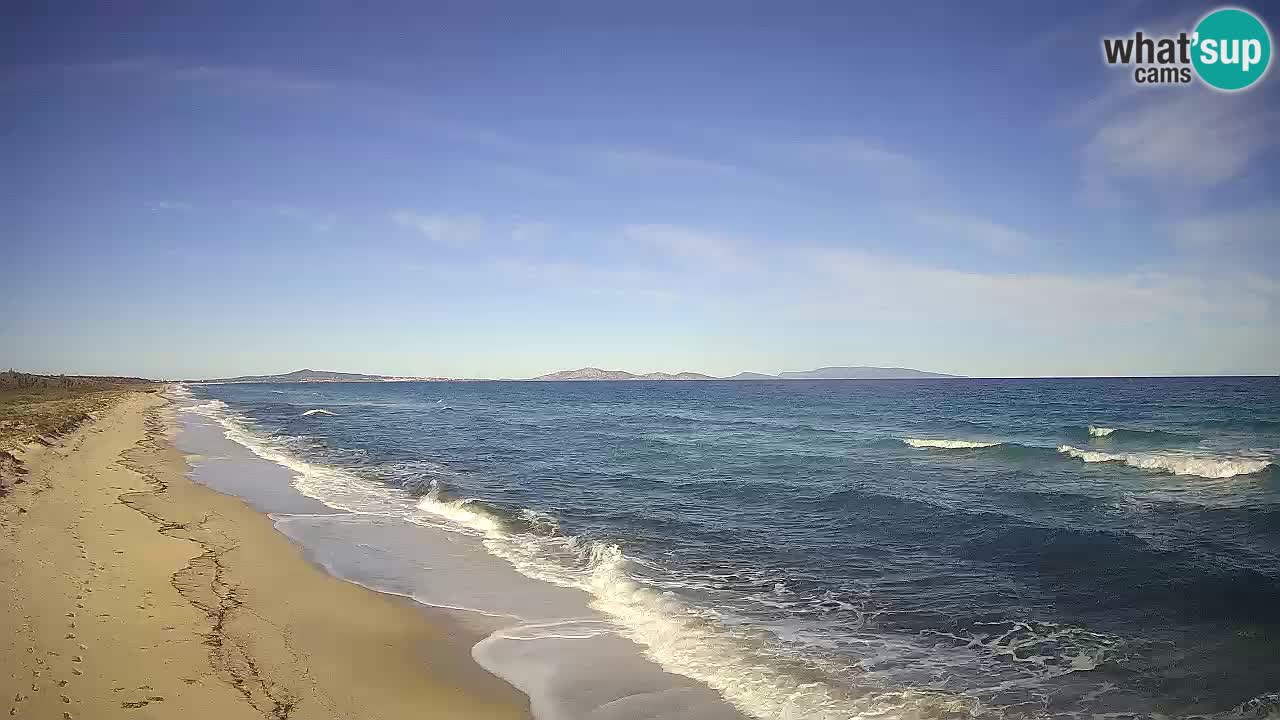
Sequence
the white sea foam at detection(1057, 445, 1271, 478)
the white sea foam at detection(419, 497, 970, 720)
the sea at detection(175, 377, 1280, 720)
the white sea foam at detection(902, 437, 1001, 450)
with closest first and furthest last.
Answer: the white sea foam at detection(419, 497, 970, 720) → the sea at detection(175, 377, 1280, 720) → the white sea foam at detection(1057, 445, 1271, 478) → the white sea foam at detection(902, 437, 1001, 450)

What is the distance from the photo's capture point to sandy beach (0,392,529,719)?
6.67m

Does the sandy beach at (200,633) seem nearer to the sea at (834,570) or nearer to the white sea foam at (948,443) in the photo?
the sea at (834,570)

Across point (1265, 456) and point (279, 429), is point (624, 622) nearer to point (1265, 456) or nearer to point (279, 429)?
point (1265, 456)

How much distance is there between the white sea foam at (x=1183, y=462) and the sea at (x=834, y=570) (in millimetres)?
147

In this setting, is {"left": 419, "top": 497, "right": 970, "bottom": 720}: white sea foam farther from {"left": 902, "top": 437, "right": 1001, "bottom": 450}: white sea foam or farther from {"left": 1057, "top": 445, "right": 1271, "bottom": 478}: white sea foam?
{"left": 902, "top": 437, "right": 1001, "bottom": 450}: white sea foam

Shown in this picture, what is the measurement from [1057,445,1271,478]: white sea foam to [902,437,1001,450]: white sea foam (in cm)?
356

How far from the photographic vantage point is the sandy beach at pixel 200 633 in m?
6.67

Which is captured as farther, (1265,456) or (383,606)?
(1265,456)

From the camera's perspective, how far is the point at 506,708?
23.5ft

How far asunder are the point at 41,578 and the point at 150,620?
9.74 ft

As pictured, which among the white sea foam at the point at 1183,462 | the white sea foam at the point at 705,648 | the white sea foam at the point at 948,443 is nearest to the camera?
the white sea foam at the point at 705,648

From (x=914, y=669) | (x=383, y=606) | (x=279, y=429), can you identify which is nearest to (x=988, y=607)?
(x=914, y=669)

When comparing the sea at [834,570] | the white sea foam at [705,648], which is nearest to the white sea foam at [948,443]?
the sea at [834,570]

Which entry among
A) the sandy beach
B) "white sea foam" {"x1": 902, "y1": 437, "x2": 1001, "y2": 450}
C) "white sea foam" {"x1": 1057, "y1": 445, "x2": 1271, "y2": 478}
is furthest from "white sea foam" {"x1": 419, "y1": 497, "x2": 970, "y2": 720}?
"white sea foam" {"x1": 902, "y1": 437, "x2": 1001, "y2": 450}
